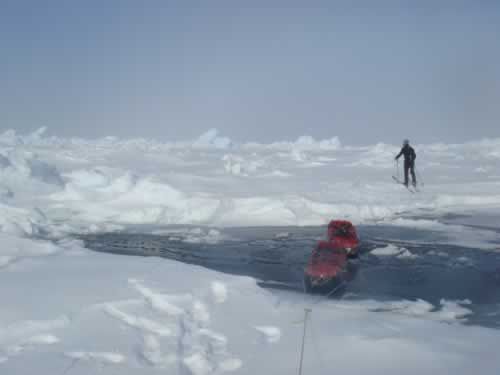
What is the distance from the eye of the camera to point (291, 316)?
4918 millimetres

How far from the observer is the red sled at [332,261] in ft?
21.1

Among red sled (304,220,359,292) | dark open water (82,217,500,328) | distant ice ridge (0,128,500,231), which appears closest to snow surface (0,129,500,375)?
dark open water (82,217,500,328)

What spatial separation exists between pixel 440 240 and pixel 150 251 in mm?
6103

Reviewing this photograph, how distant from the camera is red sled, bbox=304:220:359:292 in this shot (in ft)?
21.1

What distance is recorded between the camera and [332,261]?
22.3ft

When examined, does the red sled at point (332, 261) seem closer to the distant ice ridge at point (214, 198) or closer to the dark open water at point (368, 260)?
the dark open water at point (368, 260)

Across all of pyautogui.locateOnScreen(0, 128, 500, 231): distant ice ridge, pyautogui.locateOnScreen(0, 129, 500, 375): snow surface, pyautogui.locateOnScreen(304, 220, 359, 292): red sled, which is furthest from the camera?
pyautogui.locateOnScreen(0, 128, 500, 231): distant ice ridge

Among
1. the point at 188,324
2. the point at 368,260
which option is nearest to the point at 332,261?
the point at 368,260

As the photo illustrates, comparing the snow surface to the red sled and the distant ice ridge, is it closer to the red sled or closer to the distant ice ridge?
the red sled

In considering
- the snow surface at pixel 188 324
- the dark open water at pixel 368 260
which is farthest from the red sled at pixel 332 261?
the snow surface at pixel 188 324

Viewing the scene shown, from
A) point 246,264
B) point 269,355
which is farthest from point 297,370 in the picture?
point 246,264

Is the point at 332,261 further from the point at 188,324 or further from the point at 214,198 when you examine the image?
the point at 214,198

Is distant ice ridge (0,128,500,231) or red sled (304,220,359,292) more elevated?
distant ice ridge (0,128,500,231)

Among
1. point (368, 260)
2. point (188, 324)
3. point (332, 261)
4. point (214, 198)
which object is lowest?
point (188, 324)
